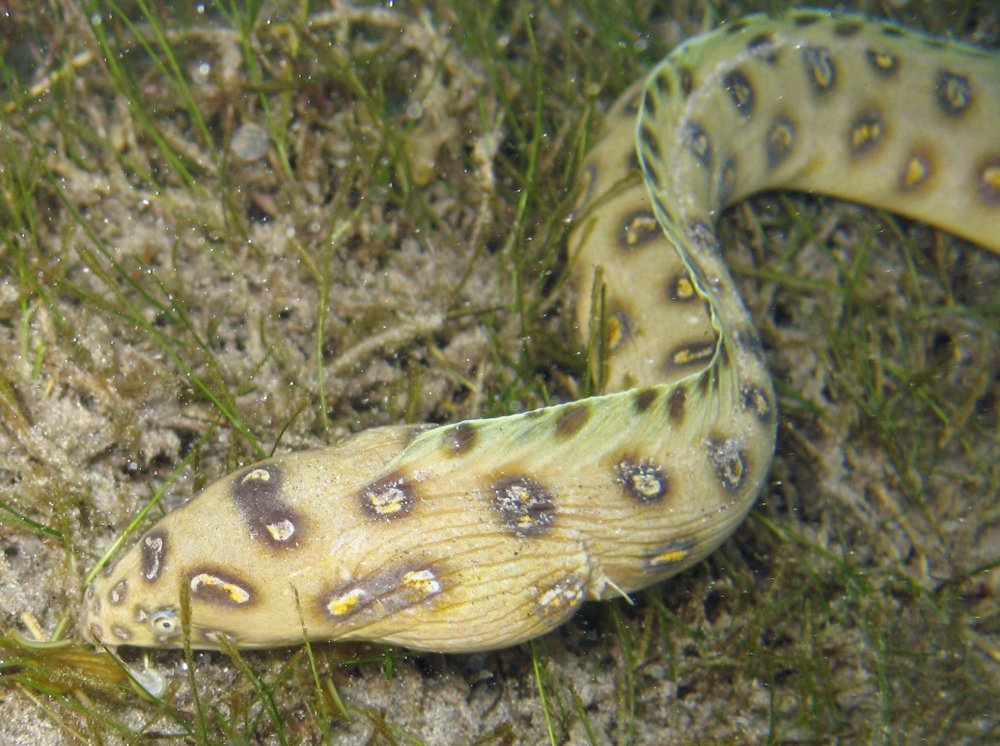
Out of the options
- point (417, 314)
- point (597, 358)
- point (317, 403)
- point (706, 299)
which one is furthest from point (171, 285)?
point (706, 299)

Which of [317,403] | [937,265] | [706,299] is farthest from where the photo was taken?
[937,265]

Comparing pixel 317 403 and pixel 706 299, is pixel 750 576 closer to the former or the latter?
pixel 706 299

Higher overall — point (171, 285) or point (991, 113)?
point (991, 113)

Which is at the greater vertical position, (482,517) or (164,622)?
(482,517)

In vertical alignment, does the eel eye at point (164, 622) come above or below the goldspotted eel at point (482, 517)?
below

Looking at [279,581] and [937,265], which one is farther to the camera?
[937,265]

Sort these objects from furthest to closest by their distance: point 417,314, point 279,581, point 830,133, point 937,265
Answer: point 937,265, point 830,133, point 417,314, point 279,581

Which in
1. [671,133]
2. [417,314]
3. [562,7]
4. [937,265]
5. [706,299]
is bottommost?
[937,265]

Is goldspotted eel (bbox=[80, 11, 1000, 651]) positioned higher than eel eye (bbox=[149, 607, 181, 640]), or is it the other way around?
goldspotted eel (bbox=[80, 11, 1000, 651])
